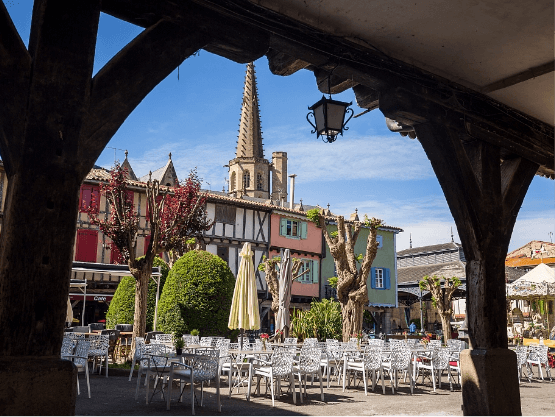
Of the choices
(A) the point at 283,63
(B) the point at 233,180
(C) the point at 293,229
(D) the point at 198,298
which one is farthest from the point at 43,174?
(B) the point at 233,180

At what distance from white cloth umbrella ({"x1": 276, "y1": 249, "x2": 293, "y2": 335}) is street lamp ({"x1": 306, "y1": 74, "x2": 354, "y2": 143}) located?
951 centimetres

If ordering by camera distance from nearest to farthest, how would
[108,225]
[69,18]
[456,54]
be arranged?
[69,18] < [456,54] < [108,225]

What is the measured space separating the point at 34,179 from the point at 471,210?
379 centimetres

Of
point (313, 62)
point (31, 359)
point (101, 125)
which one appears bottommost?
point (31, 359)

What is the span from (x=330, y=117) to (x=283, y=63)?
65cm

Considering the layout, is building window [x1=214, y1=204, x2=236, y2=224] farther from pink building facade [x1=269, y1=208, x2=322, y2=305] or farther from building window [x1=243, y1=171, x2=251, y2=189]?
building window [x1=243, y1=171, x2=251, y2=189]

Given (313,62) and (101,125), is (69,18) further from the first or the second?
(313,62)

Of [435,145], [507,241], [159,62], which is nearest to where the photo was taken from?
[159,62]

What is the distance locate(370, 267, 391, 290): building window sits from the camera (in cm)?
3341

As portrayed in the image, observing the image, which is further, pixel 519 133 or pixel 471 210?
pixel 519 133

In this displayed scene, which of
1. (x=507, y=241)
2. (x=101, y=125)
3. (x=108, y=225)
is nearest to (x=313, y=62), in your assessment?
(x=101, y=125)

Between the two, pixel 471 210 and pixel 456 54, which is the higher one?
pixel 456 54

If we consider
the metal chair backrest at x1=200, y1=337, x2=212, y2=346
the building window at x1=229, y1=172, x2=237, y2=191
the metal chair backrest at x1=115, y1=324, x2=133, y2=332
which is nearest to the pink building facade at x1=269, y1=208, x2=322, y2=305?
the metal chair backrest at x1=115, y1=324, x2=133, y2=332

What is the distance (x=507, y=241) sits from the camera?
523 centimetres
